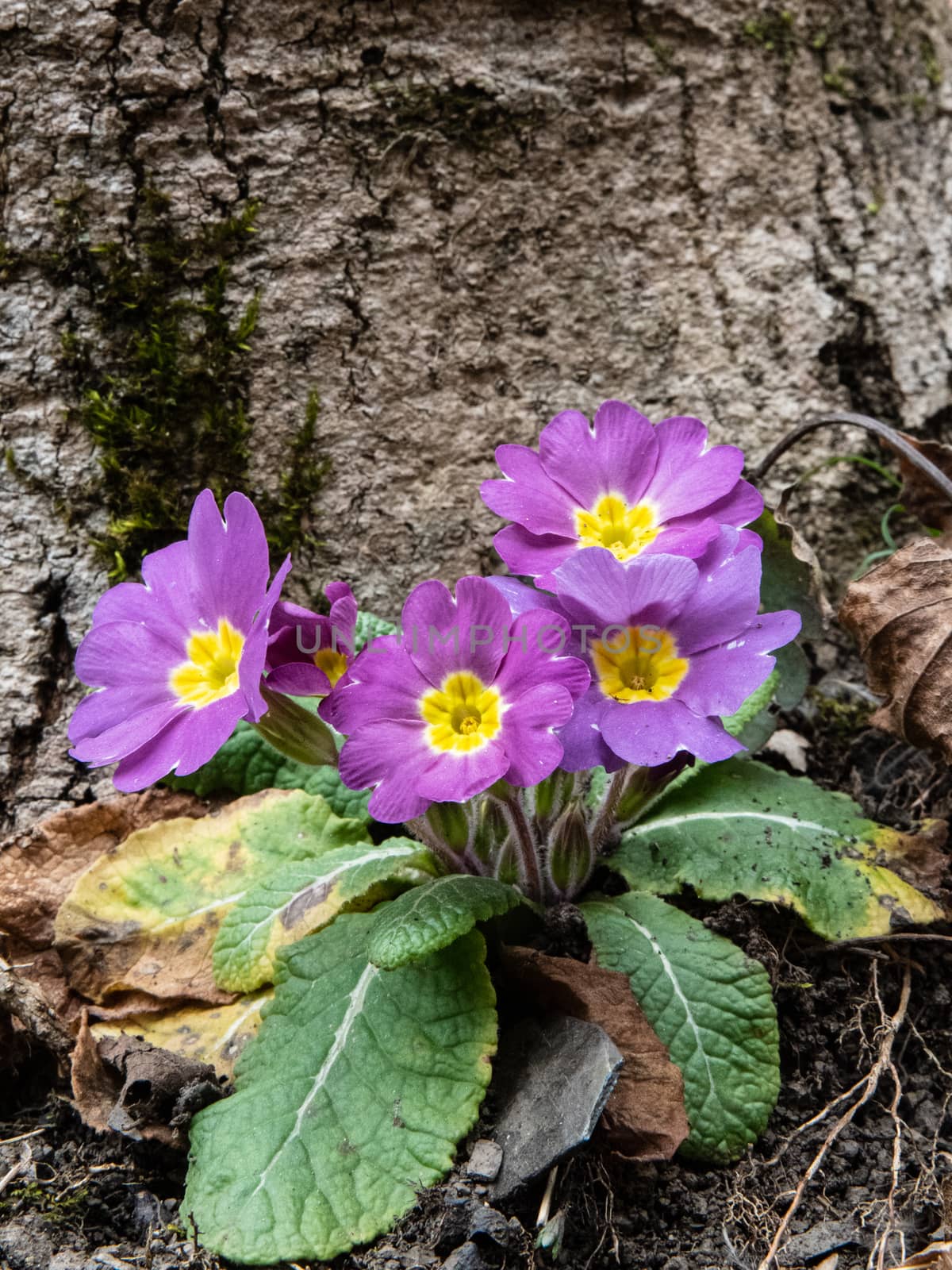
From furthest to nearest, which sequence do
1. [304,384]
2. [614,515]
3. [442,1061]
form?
[304,384] < [614,515] < [442,1061]

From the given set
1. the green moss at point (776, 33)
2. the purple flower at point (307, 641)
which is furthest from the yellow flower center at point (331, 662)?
the green moss at point (776, 33)

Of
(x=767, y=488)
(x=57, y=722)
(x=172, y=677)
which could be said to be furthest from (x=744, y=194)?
(x=57, y=722)

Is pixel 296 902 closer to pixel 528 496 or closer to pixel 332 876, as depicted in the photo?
pixel 332 876

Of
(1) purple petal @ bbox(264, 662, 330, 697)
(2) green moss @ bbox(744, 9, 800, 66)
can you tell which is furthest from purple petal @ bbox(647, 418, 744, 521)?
(2) green moss @ bbox(744, 9, 800, 66)

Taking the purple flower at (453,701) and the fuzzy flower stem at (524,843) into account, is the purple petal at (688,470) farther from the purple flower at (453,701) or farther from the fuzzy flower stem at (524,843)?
the fuzzy flower stem at (524,843)

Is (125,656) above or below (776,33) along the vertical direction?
below

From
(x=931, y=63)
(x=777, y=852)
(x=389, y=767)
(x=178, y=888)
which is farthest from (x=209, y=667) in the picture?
(x=931, y=63)

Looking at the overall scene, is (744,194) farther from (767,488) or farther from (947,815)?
(947,815)
